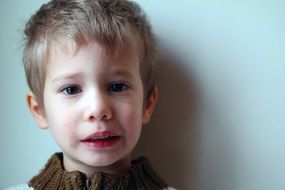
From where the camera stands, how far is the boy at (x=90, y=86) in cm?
76

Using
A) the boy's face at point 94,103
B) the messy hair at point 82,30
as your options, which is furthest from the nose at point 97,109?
the messy hair at point 82,30

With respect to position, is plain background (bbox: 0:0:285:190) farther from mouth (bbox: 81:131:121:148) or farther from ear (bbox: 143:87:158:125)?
mouth (bbox: 81:131:121:148)

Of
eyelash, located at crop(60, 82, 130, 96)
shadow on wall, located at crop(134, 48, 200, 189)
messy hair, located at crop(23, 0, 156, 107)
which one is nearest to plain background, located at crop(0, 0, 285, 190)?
shadow on wall, located at crop(134, 48, 200, 189)

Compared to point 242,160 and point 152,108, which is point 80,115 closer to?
point 152,108

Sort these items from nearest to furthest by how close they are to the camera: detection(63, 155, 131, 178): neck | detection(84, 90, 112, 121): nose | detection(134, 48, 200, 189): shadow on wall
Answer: detection(84, 90, 112, 121): nose, detection(63, 155, 131, 178): neck, detection(134, 48, 200, 189): shadow on wall

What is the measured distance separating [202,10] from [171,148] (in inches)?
14.4

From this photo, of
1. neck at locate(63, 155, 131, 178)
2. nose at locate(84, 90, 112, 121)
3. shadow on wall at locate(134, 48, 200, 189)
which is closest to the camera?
nose at locate(84, 90, 112, 121)

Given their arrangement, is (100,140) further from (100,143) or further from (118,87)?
(118,87)

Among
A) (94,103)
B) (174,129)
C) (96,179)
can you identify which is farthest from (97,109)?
(174,129)

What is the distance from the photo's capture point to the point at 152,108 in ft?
3.07

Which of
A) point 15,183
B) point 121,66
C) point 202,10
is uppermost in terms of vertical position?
point 202,10

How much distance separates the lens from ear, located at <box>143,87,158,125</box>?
0.91m

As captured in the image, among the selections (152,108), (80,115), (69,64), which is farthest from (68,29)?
(152,108)

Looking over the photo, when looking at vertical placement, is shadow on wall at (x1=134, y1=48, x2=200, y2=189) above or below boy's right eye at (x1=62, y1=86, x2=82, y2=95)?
below
